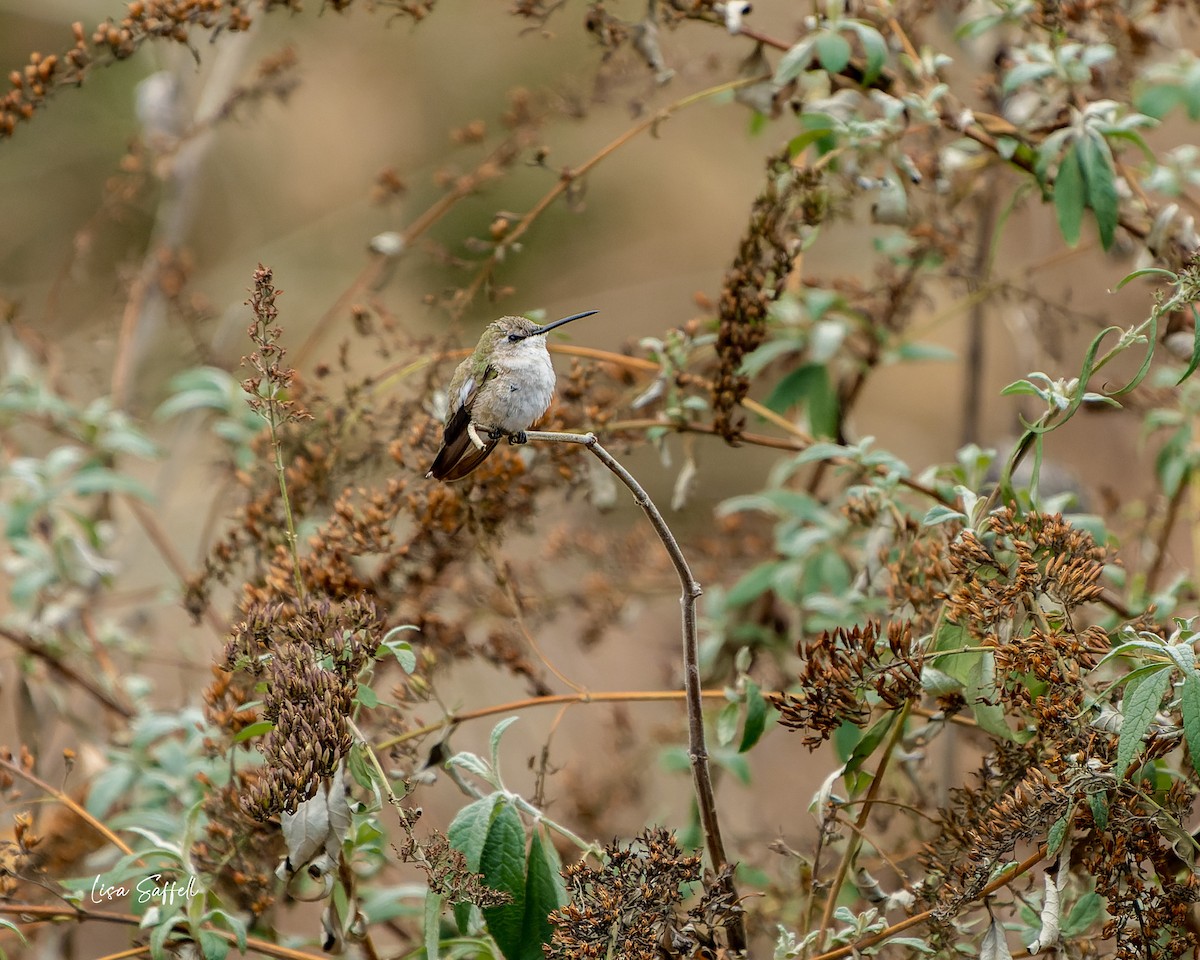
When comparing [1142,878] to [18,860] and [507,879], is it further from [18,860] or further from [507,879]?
[18,860]

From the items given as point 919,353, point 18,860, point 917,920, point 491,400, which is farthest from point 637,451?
point 18,860

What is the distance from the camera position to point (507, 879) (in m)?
1.88

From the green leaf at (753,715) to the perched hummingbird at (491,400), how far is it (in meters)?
0.68

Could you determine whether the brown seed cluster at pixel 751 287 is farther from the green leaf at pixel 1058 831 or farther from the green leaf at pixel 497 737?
the green leaf at pixel 1058 831

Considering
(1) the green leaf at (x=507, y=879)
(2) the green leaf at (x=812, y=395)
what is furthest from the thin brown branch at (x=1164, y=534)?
(1) the green leaf at (x=507, y=879)

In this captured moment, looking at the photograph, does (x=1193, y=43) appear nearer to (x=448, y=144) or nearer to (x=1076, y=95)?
(x=1076, y=95)

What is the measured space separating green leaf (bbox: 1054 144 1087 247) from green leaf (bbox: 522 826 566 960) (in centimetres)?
158

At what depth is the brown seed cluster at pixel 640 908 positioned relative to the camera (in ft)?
5.32

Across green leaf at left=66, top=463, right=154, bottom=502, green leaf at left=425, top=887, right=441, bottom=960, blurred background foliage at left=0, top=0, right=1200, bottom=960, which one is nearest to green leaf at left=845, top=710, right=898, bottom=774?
blurred background foliage at left=0, top=0, right=1200, bottom=960

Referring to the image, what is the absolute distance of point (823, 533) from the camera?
Answer: 2.84 metres

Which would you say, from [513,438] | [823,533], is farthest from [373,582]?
[823,533]

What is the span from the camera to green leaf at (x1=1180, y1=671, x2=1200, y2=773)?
1.52 m

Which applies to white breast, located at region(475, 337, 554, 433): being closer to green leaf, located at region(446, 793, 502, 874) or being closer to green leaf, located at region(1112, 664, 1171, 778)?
green leaf, located at region(446, 793, 502, 874)

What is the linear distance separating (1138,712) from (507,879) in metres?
1.03
